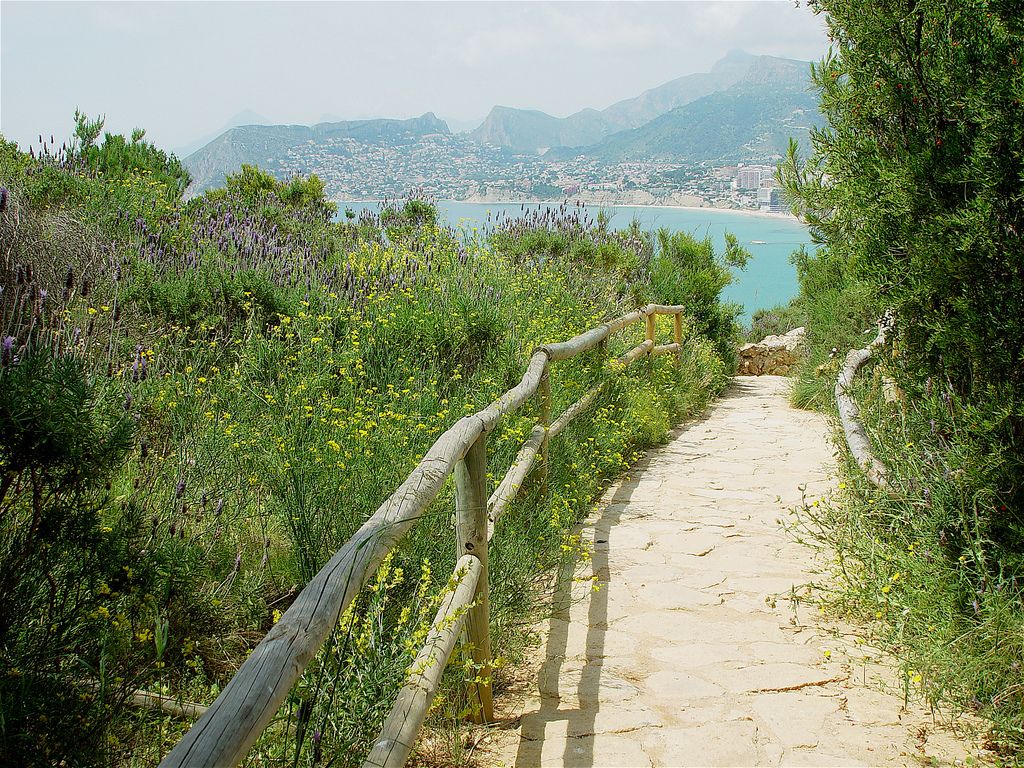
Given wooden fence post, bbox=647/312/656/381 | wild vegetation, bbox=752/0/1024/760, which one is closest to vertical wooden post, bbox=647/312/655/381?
wooden fence post, bbox=647/312/656/381

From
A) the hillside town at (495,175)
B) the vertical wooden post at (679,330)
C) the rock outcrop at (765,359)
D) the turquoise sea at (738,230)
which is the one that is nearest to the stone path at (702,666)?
the turquoise sea at (738,230)

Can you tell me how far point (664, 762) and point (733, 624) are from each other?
1.20 metres

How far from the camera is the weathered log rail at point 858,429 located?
3.67 meters

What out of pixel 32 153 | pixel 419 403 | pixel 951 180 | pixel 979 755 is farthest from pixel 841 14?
pixel 32 153

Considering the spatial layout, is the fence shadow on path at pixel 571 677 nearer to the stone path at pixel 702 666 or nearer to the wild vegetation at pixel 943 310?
the stone path at pixel 702 666

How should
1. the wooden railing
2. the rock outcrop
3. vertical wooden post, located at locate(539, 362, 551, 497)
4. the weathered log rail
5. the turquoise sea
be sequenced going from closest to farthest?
the wooden railing → the weathered log rail → vertical wooden post, located at locate(539, 362, 551, 497) → the turquoise sea → the rock outcrop

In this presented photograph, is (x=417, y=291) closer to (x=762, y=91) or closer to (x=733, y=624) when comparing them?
(x=733, y=624)

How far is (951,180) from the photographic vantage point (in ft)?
9.57

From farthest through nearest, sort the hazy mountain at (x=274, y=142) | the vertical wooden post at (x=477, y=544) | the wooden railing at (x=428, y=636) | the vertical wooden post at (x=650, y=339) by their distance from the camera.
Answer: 1. the hazy mountain at (x=274, y=142)
2. the vertical wooden post at (x=650, y=339)
3. the vertical wooden post at (x=477, y=544)
4. the wooden railing at (x=428, y=636)

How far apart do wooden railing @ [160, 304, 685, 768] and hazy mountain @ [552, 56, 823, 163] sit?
77.2 meters

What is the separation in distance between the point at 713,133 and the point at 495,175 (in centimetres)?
5682

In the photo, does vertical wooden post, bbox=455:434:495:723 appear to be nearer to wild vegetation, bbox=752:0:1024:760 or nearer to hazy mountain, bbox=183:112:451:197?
wild vegetation, bbox=752:0:1024:760

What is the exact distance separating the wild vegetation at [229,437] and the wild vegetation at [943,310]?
1.71m

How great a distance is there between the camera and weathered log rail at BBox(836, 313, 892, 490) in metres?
3.67
